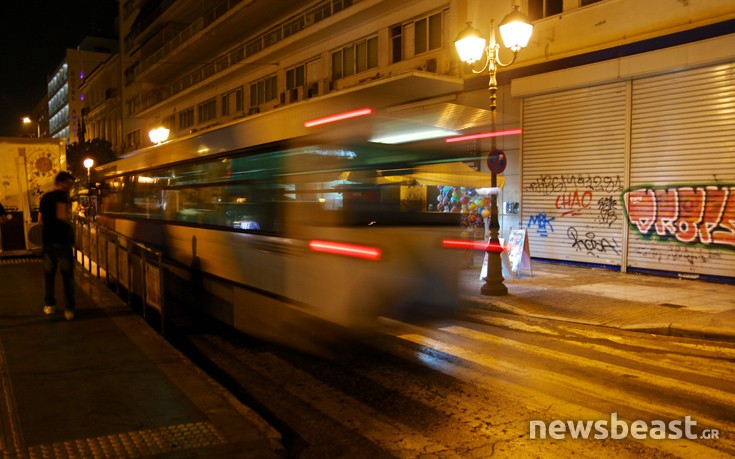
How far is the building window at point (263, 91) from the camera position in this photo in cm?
2861

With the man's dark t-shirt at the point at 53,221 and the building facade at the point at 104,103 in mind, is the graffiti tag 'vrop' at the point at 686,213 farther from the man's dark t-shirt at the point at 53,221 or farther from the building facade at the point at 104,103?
the building facade at the point at 104,103

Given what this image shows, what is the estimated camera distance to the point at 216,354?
25.0 feet

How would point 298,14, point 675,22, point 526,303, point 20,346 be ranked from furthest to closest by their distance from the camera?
point 298,14, point 675,22, point 526,303, point 20,346

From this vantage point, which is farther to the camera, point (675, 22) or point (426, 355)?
point (675, 22)

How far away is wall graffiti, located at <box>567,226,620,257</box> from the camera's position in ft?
49.5

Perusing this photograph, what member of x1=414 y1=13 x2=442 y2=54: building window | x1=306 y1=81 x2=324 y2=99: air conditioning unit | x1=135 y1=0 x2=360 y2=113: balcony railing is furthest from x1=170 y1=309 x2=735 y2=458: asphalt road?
x1=135 y1=0 x2=360 y2=113: balcony railing

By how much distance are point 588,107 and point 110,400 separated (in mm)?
14236

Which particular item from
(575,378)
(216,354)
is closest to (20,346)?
(216,354)

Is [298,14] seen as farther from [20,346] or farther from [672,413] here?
[672,413]

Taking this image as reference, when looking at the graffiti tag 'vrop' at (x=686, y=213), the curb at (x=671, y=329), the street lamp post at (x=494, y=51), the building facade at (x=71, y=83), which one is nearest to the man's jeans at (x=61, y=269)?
the curb at (x=671, y=329)

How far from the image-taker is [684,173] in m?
13.5

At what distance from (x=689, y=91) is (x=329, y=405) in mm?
12234

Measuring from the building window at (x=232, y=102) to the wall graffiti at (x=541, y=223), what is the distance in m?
19.7

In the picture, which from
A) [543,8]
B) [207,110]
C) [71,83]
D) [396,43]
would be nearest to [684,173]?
[543,8]
